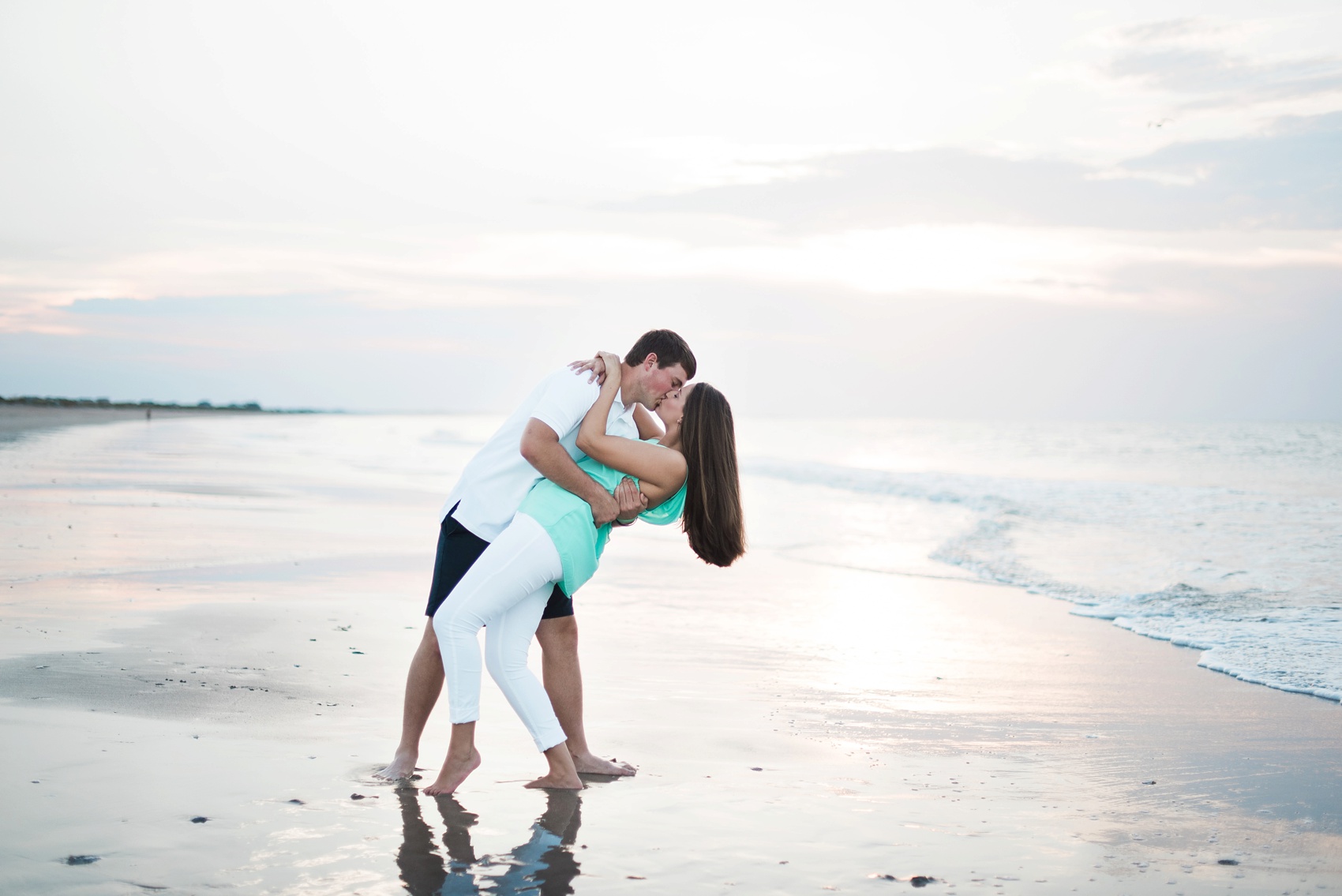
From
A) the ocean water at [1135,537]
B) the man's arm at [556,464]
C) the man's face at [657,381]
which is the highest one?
the man's face at [657,381]

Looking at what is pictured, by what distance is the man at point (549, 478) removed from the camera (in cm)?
355

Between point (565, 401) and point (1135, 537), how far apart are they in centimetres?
1141

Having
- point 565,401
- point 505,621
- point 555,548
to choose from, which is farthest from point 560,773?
point 565,401

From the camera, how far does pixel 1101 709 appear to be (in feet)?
17.1

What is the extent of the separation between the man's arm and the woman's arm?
0.09 m

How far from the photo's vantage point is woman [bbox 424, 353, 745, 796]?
3551 mm

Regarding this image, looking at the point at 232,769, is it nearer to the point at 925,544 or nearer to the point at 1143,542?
the point at 925,544

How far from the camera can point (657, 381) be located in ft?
12.4

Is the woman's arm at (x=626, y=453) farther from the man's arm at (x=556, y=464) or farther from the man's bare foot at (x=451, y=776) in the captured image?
the man's bare foot at (x=451, y=776)

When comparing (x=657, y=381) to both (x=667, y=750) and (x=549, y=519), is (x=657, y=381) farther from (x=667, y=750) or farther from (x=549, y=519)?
(x=667, y=750)

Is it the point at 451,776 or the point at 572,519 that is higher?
the point at 572,519

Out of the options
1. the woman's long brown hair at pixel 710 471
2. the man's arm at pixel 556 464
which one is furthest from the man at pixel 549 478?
the woman's long brown hair at pixel 710 471

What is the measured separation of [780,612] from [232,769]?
15.3ft

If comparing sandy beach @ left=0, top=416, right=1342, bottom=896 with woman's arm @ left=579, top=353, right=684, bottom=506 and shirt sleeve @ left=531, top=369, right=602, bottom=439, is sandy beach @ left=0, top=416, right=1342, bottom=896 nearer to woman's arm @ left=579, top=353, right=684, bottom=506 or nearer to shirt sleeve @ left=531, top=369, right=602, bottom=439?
woman's arm @ left=579, top=353, right=684, bottom=506
